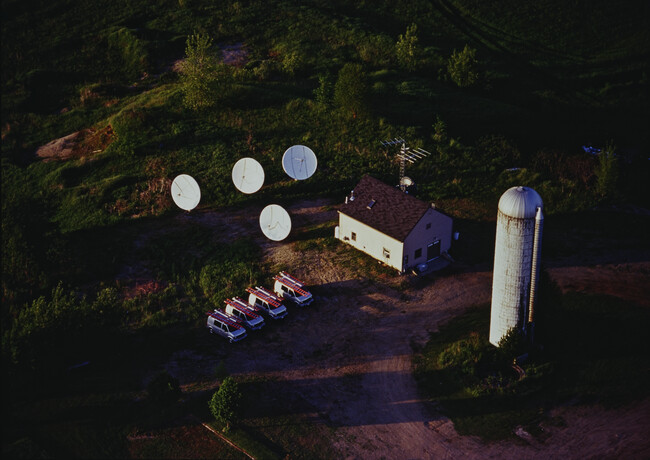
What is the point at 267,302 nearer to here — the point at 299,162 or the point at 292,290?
the point at 292,290

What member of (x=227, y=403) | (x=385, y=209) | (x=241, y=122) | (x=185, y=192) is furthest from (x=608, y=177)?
(x=227, y=403)

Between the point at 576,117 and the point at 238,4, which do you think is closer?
the point at 576,117

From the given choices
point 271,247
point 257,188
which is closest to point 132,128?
point 257,188

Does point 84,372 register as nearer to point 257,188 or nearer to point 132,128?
point 257,188

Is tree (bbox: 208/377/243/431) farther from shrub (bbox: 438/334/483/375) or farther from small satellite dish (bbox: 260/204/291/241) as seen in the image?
small satellite dish (bbox: 260/204/291/241)

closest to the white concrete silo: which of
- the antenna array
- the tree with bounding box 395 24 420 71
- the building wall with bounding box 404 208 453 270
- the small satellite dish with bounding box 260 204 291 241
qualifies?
the building wall with bounding box 404 208 453 270

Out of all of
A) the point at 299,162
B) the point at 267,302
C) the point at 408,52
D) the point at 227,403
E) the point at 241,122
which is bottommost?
the point at 227,403

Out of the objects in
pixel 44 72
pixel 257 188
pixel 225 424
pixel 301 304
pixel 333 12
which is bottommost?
pixel 225 424
